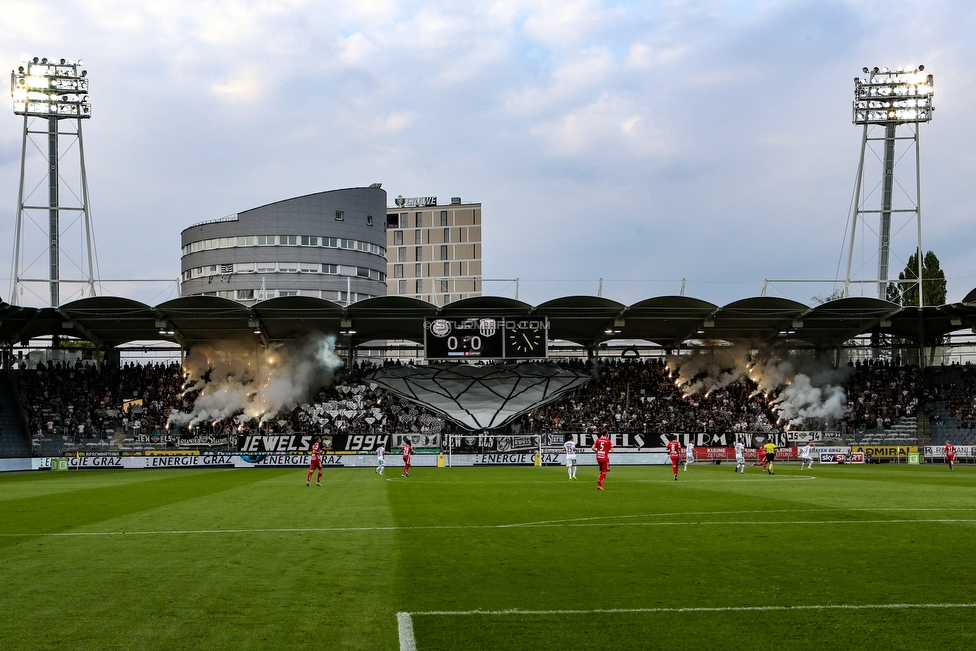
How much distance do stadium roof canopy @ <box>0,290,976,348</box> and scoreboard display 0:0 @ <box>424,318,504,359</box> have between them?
1.76 meters

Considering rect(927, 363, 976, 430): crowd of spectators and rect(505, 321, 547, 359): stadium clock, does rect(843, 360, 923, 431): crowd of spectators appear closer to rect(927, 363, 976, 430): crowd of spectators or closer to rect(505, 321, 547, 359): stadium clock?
rect(927, 363, 976, 430): crowd of spectators

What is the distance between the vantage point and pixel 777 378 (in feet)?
215

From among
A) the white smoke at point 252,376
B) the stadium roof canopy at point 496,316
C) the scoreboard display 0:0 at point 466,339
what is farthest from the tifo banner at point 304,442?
the stadium roof canopy at point 496,316

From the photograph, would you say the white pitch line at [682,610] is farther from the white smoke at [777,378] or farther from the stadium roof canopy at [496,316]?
the white smoke at [777,378]

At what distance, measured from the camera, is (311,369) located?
65.8 metres

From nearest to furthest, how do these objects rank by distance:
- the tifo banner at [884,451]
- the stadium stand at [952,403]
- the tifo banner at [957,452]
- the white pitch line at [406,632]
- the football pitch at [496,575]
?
the white pitch line at [406,632]
the football pitch at [496,575]
the tifo banner at [957,452]
the tifo banner at [884,451]
the stadium stand at [952,403]

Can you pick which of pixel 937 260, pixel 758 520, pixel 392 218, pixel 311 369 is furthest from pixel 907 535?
pixel 392 218

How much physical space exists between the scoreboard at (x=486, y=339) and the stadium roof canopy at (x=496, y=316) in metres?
1.64

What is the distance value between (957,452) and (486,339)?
102 feet

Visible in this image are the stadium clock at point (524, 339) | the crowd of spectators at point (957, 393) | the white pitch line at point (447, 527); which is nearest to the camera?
the white pitch line at point (447, 527)

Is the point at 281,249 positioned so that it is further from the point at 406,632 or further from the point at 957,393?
the point at 406,632

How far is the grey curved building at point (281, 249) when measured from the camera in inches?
3971

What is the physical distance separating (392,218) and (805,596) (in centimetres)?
12432

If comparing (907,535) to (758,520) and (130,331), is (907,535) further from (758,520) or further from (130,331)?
(130,331)
